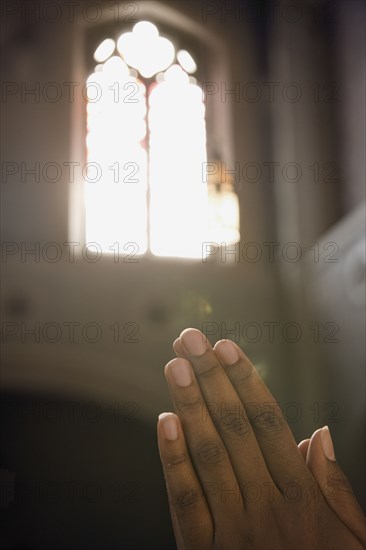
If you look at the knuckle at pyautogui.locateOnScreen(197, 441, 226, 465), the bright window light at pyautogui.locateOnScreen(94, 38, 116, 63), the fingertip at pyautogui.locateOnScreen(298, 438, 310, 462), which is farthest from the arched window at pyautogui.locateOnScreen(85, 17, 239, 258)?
the knuckle at pyautogui.locateOnScreen(197, 441, 226, 465)

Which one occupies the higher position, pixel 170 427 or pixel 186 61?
pixel 186 61

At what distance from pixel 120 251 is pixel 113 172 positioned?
667 millimetres

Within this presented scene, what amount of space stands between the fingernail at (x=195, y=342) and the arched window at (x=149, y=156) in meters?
3.22

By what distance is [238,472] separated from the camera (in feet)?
4.19

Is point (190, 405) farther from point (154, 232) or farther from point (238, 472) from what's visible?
point (154, 232)

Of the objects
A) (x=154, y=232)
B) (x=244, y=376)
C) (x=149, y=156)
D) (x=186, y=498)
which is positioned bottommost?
(x=186, y=498)

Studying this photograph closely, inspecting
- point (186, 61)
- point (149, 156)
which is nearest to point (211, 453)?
point (149, 156)

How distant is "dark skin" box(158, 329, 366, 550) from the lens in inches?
48.5

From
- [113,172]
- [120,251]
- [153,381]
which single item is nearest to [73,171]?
[113,172]

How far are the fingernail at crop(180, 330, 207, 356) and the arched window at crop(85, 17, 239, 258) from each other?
3.22 metres

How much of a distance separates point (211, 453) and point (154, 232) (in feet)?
11.4

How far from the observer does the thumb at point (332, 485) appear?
126 centimetres

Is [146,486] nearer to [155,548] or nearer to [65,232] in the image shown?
[155,548]

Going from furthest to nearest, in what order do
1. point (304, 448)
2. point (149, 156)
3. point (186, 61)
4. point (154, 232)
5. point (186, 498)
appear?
point (186, 61) < point (149, 156) < point (154, 232) < point (304, 448) < point (186, 498)
